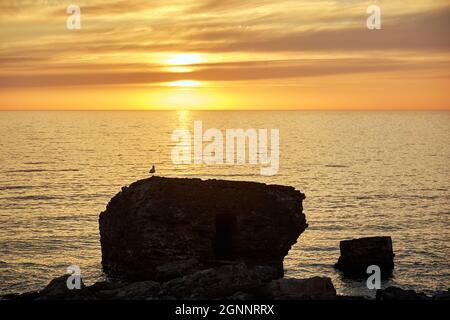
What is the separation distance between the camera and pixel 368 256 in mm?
46031

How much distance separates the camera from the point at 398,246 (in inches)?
2164

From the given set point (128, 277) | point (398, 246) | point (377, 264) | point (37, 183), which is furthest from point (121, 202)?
point (37, 183)

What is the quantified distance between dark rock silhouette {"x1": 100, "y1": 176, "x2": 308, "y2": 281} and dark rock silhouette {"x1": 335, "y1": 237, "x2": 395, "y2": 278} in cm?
632

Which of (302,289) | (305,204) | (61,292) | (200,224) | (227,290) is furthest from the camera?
(305,204)

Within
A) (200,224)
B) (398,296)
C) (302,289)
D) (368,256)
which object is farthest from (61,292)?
(368,256)

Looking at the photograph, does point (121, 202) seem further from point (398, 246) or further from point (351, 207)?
point (351, 207)

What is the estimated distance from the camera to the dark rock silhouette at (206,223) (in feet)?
130

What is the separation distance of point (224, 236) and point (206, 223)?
6.06ft

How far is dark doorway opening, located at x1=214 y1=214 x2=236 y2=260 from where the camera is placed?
40.3 m

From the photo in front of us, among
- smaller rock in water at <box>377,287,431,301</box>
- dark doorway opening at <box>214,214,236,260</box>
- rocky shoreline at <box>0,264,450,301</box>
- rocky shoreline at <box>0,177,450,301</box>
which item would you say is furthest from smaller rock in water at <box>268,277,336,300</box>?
dark doorway opening at <box>214,214,236,260</box>

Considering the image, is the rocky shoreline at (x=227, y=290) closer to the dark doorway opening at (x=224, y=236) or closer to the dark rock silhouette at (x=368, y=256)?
the dark doorway opening at (x=224, y=236)

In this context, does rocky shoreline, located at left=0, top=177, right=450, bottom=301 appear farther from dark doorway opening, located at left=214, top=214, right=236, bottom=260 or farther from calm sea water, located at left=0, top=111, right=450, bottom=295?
calm sea water, located at left=0, top=111, right=450, bottom=295

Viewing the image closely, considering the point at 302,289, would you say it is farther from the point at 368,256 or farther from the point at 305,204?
the point at 305,204

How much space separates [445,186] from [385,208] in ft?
78.7
